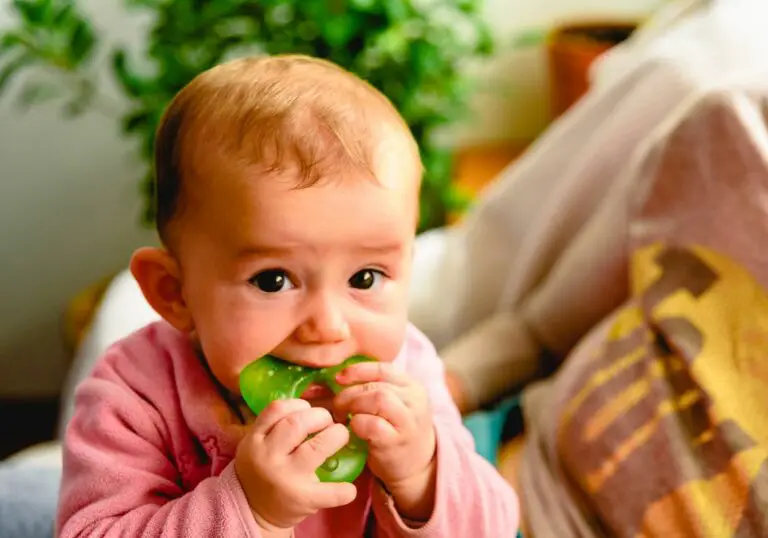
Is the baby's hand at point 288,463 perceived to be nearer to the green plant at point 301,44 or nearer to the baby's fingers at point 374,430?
the baby's fingers at point 374,430

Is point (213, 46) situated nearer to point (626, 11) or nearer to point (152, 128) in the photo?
point (152, 128)

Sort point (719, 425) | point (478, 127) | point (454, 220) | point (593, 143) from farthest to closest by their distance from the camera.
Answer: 1. point (478, 127)
2. point (454, 220)
3. point (593, 143)
4. point (719, 425)

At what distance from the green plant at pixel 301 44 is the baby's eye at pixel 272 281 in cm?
81

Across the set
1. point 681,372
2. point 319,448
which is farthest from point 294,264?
point 681,372

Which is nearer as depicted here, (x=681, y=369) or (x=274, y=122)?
(x=274, y=122)

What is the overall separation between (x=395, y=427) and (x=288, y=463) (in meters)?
0.08

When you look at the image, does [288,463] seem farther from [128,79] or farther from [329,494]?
[128,79]

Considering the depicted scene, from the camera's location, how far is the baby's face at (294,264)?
0.55m

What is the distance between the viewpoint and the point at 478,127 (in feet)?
6.33

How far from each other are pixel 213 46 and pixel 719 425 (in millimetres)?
1015

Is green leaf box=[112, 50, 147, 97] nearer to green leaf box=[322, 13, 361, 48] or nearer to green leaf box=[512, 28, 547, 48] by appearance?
green leaf box=[322, 13, 361, 48]

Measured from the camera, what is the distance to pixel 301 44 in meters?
1.36

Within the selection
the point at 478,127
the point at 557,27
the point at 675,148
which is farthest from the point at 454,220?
the point at 675,148

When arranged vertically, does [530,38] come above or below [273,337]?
below
